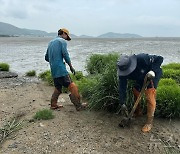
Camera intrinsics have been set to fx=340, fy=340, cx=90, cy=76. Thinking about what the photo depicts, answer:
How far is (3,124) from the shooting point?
732 centimetres

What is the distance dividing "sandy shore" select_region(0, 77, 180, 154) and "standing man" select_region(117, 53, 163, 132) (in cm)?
38

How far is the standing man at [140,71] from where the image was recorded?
21.0ft

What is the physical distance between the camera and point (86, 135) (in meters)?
6.63

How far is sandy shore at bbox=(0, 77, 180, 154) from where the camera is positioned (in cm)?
615

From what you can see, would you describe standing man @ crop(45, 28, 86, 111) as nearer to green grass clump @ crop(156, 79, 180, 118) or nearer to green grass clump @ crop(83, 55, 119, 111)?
green grass clump @ crop(83, 55, 119, 111)

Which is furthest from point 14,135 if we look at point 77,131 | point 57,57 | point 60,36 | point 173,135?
point 173,135

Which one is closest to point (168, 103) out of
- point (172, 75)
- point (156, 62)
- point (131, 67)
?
point (156, 62)

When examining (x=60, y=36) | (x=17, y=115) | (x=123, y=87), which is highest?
(x=60, y=36)

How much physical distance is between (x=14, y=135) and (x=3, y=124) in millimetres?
712

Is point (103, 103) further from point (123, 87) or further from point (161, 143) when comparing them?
point (161, 143)

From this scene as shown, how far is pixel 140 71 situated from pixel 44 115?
2.35 meters

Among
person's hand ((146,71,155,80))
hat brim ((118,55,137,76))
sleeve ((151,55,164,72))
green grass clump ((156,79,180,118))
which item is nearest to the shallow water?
green grass clump ((156,79,180,118))

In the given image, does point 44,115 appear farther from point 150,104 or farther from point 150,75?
point 150,75

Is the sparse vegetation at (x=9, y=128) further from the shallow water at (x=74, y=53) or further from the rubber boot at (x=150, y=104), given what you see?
the shallow water at (x=74, y=53)
